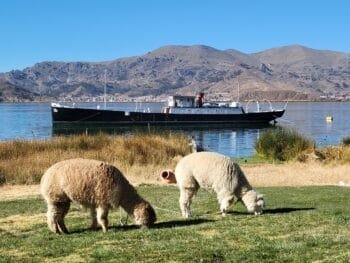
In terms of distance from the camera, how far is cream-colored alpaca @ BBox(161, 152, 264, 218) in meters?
11.2

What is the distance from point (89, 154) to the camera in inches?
1042

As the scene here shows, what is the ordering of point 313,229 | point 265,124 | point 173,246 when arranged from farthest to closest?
point 265,124 → point 313,229 → point 173,246

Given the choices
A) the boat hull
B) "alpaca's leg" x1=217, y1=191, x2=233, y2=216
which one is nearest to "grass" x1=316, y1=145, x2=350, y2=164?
"alpaca's leg" x1=217, y1=191, x2=233, y2=216

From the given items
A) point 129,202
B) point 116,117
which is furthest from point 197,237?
point 116,117

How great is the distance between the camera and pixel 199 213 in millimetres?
12242

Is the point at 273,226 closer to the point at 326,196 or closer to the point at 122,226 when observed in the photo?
the point at 122,226

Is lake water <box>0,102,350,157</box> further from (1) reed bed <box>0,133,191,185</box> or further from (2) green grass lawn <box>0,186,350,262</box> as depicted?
(2) green grass lawn <box>0,186,350,262</box>

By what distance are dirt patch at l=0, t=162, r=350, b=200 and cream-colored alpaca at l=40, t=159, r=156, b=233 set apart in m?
7.74

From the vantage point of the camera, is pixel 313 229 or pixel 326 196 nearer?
pixel 313 229

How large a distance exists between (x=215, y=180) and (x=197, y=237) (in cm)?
230

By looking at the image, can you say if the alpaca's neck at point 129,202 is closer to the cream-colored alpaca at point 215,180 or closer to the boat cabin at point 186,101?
the cream-colored alpaca at point 215,180

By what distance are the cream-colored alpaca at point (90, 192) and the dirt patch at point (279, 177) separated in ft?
25.4

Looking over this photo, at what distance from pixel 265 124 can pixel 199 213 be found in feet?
282

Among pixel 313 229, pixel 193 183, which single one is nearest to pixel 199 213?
pixel 193 183
